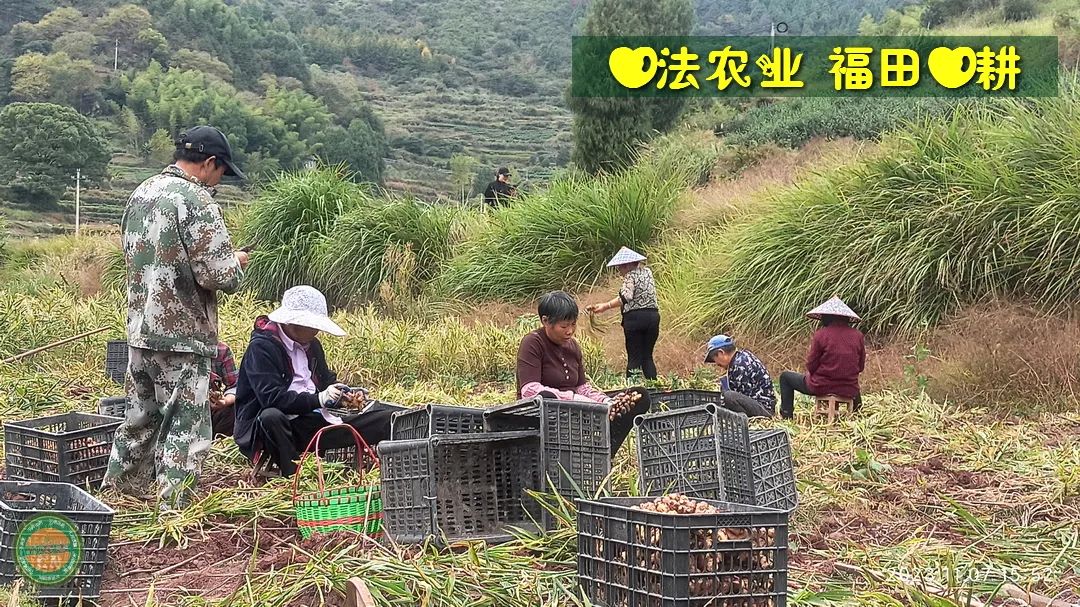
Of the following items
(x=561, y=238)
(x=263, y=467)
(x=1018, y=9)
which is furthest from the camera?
(x=1018, y=9)

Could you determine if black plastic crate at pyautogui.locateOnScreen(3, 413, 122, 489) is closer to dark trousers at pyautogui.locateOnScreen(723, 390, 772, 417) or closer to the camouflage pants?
the camouflage pants

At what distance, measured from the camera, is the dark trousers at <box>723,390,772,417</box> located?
688 centimetres

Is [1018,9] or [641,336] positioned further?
[1018,9]

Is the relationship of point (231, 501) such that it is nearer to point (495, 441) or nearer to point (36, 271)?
point (495, 441)

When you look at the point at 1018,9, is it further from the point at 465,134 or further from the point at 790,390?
the point at 790,390

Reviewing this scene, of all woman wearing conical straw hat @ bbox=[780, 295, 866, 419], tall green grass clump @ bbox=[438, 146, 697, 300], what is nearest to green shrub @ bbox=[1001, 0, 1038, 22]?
tall green grass clump @ bbox=[438, 146, 697, 300]

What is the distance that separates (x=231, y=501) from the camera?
16.8 feet

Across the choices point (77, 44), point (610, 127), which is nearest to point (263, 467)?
point (610, 127)

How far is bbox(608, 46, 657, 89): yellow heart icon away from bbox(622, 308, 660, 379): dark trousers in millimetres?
14838

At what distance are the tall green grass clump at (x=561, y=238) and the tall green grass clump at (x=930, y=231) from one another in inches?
104

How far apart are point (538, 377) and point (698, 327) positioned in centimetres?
588

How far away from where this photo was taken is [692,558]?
10.9 feet

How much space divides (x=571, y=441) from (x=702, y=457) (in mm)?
518

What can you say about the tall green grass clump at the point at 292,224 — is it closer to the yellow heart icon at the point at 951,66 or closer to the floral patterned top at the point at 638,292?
the floral patterned top at the point at 638,292
